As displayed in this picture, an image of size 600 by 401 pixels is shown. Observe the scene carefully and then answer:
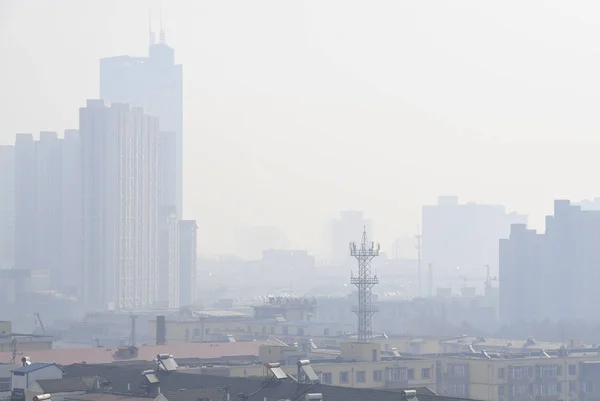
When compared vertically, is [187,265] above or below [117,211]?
below

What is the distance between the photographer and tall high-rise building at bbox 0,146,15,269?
5428 inches

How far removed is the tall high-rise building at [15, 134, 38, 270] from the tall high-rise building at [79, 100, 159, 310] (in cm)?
1579

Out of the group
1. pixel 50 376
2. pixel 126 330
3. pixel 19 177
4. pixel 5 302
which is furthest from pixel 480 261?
pixel 50 376

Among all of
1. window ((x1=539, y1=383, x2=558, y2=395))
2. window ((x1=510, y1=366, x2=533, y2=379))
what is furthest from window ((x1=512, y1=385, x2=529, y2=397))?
window ((x1=539, y1=383, x2=558, y2=395))

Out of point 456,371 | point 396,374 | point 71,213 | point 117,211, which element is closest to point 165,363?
point 396,374

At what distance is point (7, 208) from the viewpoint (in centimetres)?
14975

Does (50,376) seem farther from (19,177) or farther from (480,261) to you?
(480,261)

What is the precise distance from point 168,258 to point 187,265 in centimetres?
497

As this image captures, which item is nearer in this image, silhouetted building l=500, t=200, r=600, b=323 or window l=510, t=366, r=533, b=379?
window l=510, t=366, r=533, b=379

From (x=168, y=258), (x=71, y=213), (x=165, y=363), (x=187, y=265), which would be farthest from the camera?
(x=71, y=213)

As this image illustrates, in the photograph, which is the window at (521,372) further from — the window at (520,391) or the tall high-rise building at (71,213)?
the tall high-rise building at (71,213)

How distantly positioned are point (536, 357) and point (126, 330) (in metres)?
35.3

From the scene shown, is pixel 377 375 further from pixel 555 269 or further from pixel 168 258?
pixel 168 258

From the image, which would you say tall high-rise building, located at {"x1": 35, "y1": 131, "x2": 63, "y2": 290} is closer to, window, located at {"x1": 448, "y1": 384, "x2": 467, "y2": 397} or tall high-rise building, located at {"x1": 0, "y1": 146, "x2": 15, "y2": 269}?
tall high-rise building, located at {"x1": 0, "y1": 146, "x2": 15, "y2": 269}
